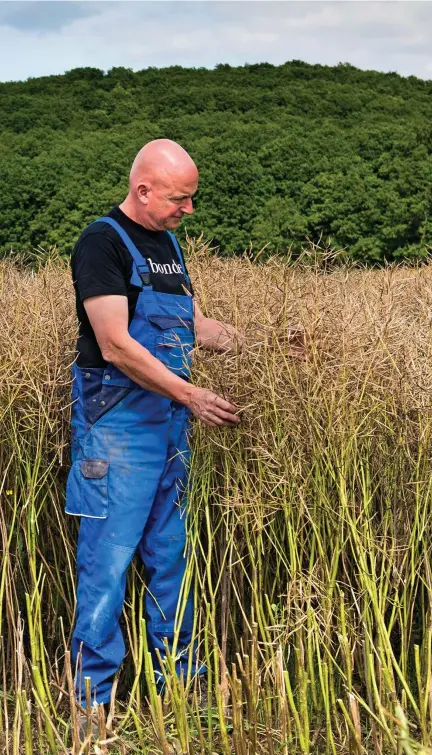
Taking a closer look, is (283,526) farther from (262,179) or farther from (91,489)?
(262,179)

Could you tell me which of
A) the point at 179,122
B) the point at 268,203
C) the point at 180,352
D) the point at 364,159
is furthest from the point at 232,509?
the point at 179,122

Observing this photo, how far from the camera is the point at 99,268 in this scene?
2834 mm

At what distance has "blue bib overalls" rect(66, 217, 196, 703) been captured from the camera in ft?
9.67

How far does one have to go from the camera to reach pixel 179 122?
39.7ft

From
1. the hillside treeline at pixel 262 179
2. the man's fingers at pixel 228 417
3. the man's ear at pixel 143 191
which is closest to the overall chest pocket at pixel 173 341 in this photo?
the man's fingers at pixel 228 417

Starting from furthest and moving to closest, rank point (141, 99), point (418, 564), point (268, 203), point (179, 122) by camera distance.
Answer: point (141, 99) < point (179, 122) < point (268, 203) < point (418, 564)

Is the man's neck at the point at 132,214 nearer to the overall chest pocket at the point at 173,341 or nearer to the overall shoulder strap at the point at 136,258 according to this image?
the overall shoulder strap at the point at 136,258

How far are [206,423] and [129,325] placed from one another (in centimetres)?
42

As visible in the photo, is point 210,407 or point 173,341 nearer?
point 210,407

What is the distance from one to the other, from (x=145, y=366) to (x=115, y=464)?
14.3 inches

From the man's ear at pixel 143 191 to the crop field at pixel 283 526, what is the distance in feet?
1.62

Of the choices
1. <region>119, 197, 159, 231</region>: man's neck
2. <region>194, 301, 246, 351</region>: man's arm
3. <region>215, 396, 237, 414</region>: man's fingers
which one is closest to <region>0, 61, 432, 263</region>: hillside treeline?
<region>194, 301, 246, 351</region>: man's arm

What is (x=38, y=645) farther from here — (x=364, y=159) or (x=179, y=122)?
(x=179, y=122)

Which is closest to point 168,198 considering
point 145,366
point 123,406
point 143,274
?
point 143,274
